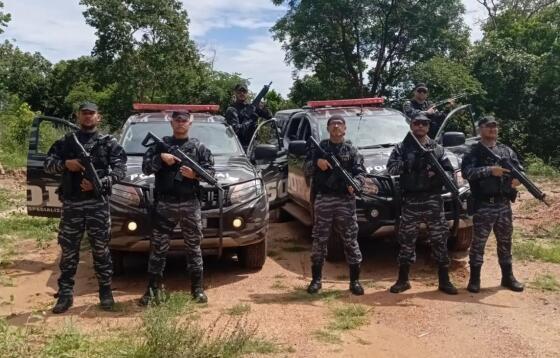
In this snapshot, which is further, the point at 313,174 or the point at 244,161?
the point at 244,161

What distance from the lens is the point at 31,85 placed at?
38.9m

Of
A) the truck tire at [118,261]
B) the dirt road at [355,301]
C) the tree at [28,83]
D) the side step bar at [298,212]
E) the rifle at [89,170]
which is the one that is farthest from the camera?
the tree at [28,83]

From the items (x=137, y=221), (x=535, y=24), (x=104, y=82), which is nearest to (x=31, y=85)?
(x=104, y=82)

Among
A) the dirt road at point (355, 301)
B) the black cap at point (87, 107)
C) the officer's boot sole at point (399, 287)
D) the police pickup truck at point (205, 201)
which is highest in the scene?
the black cap at point (87, 107)

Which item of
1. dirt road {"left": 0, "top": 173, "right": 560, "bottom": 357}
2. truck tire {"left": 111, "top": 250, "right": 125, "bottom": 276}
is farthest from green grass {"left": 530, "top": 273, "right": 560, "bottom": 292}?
truck tire {"left": 111, "top": 250, "right": 125, "bottom": 276}

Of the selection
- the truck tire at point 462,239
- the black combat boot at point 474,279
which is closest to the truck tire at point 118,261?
the black combat boot at point 474,279

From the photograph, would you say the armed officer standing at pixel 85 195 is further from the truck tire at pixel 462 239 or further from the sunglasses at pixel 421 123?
the truck tire at pixel 462 239

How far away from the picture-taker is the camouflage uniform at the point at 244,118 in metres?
8.61

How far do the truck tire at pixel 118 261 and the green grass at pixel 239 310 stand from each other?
1.61 m

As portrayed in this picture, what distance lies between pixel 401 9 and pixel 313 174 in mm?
14990

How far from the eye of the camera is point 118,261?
6180 mm

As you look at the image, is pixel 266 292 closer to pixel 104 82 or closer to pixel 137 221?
pixel 137 221

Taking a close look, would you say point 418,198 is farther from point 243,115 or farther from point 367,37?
point 367,37

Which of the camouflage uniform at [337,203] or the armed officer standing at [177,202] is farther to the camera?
the camouflage uniform at [337,203]
